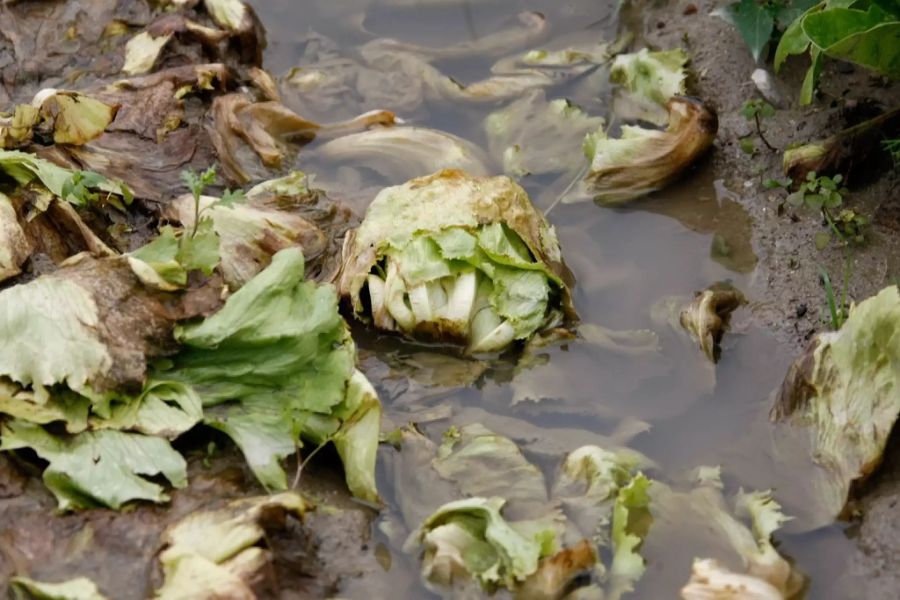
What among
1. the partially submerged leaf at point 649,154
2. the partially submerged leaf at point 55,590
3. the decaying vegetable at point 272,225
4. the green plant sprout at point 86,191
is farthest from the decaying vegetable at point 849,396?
the green plant sprout at point 86,191

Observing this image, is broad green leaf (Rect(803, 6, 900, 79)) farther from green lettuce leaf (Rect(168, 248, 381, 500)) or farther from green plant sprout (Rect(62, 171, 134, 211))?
green plant sprout (Rect(62, 171, 134, 211))

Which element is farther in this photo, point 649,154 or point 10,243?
point 649,154

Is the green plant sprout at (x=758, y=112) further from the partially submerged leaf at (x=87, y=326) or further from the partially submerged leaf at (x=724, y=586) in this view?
the partially submerged leaf at (x=87, y=326)

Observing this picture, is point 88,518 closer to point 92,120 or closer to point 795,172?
point 92,120

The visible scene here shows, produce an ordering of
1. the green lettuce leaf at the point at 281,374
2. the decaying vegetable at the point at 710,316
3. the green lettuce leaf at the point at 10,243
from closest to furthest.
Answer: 1. the green lettuce leaf at the point at 281,374
2. the green lettuce leaf at the point at 10,243
3. the decaying vegetable at the point at 710,316

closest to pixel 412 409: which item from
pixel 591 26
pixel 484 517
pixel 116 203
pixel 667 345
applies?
pixel 484 517

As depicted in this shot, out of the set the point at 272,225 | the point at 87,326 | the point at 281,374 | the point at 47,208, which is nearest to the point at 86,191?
the point at 47,208

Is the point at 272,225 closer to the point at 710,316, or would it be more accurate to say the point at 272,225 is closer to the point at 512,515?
the point at 512,515
